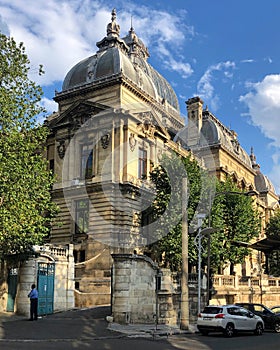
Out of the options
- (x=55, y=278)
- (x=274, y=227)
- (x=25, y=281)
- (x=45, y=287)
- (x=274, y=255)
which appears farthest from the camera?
(x=274, y=227)

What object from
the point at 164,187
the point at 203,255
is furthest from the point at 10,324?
the point at 164,187

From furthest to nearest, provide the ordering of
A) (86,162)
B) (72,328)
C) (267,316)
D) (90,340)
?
(86,162)
(267,316)
(72,328)
(90,340)

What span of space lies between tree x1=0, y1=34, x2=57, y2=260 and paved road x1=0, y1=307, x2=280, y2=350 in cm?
437

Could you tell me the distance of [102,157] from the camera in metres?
44.0

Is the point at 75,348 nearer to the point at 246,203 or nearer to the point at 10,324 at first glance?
the point at 10,324

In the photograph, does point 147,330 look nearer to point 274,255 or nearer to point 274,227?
point 274,255

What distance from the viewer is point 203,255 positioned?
35000mm

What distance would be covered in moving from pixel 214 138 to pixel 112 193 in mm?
24552

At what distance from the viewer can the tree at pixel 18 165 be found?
2416 cm

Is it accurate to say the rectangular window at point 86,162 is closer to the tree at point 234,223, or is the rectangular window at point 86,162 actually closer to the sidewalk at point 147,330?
the tree at point 234,223

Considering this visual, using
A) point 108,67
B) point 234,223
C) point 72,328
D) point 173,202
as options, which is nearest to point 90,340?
point 72,328

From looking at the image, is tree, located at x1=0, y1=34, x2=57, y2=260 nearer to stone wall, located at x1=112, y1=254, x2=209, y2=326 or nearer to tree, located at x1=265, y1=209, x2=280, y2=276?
stone wall, located at x1=112, y1=254, x2=209, y2=326

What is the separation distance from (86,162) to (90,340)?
90.4ft

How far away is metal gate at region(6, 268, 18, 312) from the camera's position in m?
27.6
